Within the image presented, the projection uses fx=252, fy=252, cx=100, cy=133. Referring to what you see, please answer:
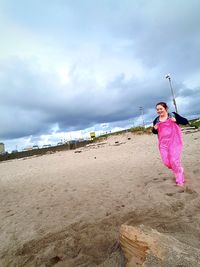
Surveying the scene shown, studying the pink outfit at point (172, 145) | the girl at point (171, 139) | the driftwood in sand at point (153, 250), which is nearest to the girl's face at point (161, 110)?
the girl at point (171, 139)

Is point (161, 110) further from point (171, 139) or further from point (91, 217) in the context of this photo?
point (91, 217)

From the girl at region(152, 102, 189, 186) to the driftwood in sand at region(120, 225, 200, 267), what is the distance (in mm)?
3468

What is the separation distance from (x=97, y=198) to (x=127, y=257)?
3.35m

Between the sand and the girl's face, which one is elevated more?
the girl's face

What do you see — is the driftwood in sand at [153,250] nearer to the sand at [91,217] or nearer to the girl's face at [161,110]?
the sand at [91,217]

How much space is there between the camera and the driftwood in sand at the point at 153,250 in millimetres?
2562

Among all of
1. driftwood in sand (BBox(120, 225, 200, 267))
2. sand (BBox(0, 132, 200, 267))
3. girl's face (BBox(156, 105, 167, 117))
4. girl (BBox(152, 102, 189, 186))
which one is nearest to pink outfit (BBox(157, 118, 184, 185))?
girl (BBox(152, 102, 189, 186))

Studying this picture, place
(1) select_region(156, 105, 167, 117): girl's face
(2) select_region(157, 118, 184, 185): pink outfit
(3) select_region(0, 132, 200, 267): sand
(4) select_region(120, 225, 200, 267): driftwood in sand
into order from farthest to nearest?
(1) select_region(156, 105, 167, 117): girl's face → (2) select_region(157, 118, 184, 185): pink outfit → (3) select_region(0, 132, 200, 267): sand → (4) select_region(120, 225, 200, 267): driftwood in sand

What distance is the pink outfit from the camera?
618cm

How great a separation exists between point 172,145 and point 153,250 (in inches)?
154

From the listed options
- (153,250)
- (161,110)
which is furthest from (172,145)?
(153,250)

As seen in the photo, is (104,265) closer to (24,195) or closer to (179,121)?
(179,121)

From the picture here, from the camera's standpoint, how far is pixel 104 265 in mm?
3156

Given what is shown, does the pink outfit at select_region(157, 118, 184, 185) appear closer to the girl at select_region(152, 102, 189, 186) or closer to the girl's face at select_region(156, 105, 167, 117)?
the girl at select_region(152, 102, 189, 186)
